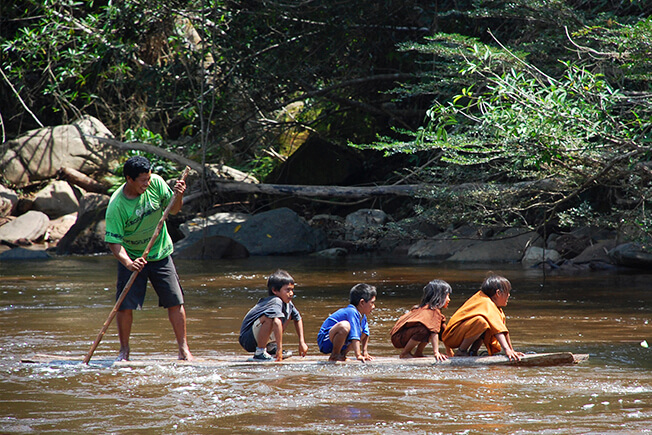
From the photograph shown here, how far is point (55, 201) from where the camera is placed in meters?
19.7

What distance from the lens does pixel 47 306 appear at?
9156 mm

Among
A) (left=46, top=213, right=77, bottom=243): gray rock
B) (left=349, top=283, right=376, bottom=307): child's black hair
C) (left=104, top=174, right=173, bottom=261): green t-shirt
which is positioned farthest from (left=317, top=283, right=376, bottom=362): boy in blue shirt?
(left=46, top=213, right=77, bottom=243): gray rock

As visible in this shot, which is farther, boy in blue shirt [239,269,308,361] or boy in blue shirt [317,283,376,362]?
boy in blue shirt [239,269,308,361]

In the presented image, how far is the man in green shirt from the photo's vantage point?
19.3 feet

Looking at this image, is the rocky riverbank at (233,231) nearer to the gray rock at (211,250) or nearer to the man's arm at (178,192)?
the gray rock at (211,250)

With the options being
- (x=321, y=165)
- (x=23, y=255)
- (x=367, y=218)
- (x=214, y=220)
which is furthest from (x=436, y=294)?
(x=321, y=165)

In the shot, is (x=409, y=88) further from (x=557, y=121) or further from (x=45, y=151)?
(x=45, y=151)

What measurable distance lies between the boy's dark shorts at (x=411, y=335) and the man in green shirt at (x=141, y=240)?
5.33 feet

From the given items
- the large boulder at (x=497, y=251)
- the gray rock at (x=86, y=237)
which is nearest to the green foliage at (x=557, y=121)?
the large boulder at (x=497, y=251)

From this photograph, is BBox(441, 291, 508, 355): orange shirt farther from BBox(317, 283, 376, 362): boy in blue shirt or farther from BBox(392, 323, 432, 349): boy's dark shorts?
BBox(317, 283, 376, 362): boy in blue shirt

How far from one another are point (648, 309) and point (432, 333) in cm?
351

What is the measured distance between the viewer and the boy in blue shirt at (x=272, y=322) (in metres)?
5.83

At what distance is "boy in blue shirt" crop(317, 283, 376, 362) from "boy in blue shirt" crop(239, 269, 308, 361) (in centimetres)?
20

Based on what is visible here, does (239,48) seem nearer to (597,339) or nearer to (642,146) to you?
(642,146)
